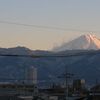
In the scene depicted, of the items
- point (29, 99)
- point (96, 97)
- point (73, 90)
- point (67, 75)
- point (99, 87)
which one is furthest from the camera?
point (73, 90)

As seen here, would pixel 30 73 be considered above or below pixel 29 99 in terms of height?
above

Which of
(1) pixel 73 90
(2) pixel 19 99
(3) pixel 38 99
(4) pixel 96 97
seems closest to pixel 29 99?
(2) pixel 19 99

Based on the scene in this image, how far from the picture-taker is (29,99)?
304 ft

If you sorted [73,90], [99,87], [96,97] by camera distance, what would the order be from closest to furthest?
1. [96,97]
2. [99,87]
3. [73,90]

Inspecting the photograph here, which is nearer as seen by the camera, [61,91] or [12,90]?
[12,90]

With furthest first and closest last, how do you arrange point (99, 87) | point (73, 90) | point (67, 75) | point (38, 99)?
point (73, 90), point (99, 87), point (67, 75), point (38, 99)

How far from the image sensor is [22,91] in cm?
12312

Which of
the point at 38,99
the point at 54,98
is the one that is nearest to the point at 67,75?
the point at 54,98

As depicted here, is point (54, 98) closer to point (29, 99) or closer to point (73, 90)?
point (29, 99)

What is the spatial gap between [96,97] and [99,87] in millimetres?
47230

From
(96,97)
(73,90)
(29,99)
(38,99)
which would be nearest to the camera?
(96,97)

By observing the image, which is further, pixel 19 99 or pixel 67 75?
pixel 67 75

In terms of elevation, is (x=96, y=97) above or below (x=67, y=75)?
below

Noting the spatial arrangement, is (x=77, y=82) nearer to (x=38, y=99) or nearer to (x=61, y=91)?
(x=61, y=91)
